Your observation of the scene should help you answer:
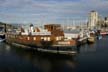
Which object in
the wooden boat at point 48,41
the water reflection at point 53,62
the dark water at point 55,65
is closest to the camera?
the dark water at point 55,65

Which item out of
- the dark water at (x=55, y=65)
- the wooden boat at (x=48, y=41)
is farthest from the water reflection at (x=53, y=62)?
the wooden boat at (x=48, y=41)

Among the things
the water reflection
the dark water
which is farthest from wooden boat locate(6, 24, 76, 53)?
the dark water

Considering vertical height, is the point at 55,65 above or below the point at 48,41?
below

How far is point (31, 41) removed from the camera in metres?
47.4

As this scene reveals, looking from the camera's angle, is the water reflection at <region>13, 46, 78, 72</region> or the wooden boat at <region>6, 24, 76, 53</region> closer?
the water reflection at <region>13, 46, 78, 72</region>

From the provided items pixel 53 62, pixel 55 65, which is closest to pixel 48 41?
pixel 53 62

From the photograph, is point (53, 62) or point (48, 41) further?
point (48, 41)

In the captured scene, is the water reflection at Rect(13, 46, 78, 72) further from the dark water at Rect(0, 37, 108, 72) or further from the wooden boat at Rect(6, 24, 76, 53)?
the wooden boat at Rect(6, 24, 76, 53)

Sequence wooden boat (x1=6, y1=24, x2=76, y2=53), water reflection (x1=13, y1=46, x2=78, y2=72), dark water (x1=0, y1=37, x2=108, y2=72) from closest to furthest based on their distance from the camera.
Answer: dark water (x1=0, y1=37, x2=108, y2=72), water reflection (x1=13, y1=46, x2=78, y2=72), wooden boat (x1=6, y1=24, x2=76, y2=53)

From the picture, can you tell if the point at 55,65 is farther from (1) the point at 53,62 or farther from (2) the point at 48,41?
(2) the point at 48,41

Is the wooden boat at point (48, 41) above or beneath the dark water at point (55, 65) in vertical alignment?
above

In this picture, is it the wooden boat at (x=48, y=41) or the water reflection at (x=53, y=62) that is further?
the wooden boat at (x=48, y=41)

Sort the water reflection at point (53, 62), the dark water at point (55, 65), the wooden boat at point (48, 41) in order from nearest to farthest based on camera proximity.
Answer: the dark water at point (55, 65)
the water reflection at point (53, 62)
the wooden boat at point (48, 41)

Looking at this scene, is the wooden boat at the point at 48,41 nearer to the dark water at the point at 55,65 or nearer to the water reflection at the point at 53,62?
the water reflection at the point at 53,62
